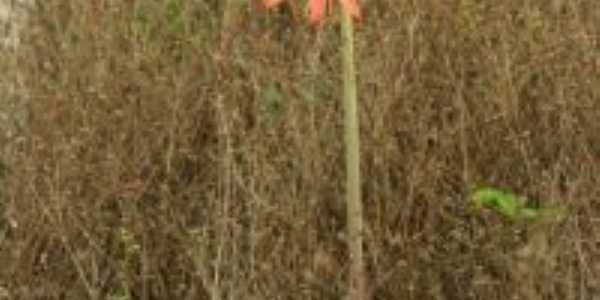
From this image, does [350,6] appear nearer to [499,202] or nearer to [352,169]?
[352,169]

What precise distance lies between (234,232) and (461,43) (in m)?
1.13

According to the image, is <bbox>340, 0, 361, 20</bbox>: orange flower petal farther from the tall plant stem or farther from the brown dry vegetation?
the brown dry vegetation

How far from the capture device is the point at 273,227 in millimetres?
3242

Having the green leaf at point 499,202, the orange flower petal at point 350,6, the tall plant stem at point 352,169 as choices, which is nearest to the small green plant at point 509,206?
the green leaf at point 499,202

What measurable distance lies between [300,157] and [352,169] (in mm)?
498

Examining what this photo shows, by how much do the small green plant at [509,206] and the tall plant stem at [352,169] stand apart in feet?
1.10

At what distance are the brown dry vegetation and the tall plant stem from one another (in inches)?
4.9

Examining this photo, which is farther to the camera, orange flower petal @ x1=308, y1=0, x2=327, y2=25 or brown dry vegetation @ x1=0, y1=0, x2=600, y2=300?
brown dry vegetation @ x1=0, y1=0, x2=600, y2=300

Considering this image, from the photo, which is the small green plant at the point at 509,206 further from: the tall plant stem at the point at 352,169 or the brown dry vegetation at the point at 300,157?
the tall plant stem at the point at 352,169

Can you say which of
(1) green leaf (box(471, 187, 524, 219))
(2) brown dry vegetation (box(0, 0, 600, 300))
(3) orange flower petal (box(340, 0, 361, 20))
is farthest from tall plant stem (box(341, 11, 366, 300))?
(1) green leaf (box(471, 187, 524, 219))

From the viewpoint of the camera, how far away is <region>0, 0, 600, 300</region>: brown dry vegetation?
313 cm

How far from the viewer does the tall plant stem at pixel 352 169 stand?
2832 mm

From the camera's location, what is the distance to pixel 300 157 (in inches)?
134

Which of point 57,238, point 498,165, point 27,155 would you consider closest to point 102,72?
point 27,155
